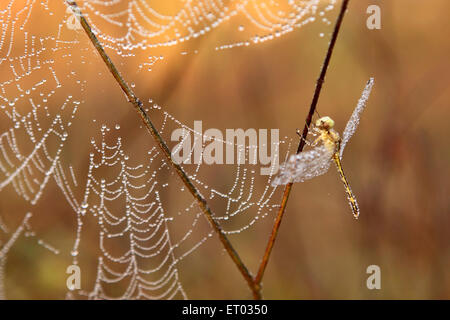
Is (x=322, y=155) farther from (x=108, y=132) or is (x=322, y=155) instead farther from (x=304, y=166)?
(x=108, y=132)

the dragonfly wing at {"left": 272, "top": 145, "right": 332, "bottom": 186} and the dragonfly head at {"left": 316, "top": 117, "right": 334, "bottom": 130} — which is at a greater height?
the dragonfly head at {"left": 316, "top": 117, "right": 334, "bottom": 130}

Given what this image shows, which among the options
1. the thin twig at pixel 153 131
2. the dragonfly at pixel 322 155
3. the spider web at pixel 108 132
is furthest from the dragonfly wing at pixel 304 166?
the spider web at pixel 108 132

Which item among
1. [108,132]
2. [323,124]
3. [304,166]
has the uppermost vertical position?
[108,132]

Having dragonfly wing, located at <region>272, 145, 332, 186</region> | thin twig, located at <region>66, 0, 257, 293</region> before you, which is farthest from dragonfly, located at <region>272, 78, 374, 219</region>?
thin twig, located at <region>66, 0, 257, 293</region>

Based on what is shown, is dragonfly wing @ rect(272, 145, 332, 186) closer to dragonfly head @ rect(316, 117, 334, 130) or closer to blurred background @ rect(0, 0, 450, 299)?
dragonfly head @ rect(316, 117, 334, 130)

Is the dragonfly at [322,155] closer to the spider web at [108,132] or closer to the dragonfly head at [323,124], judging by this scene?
the dragonfly head at [323,124]


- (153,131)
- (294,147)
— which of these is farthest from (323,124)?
(294,147)
